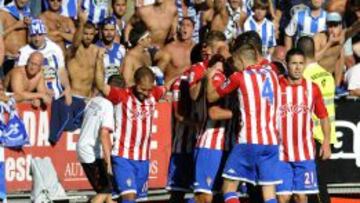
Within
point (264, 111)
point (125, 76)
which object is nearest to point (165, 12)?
point (125, 76)

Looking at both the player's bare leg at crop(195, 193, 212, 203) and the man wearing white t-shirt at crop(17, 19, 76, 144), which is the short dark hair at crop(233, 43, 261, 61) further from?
the man wearing white t-shirt at crop(17, 19, 76, 144)

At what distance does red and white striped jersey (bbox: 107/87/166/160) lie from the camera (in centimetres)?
1473

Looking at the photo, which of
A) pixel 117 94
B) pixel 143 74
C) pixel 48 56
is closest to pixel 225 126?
pixel 143 74

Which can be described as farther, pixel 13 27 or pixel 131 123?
pixel 13 27

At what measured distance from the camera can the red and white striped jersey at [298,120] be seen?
1473cm

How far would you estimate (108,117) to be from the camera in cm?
1518

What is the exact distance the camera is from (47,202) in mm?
13008

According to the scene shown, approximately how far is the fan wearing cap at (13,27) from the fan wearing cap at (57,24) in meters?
0.42

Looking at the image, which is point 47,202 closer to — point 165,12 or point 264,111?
point 264,111

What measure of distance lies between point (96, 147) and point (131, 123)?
952 mm

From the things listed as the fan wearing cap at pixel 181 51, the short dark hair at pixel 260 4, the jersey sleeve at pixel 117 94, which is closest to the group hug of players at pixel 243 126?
the jersey sleeve at pixel 117 94

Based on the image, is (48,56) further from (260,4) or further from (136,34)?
(260,4)

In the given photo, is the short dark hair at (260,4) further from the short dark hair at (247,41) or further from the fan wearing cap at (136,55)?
the short dark hair at (247,41)

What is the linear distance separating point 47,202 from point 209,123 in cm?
231
